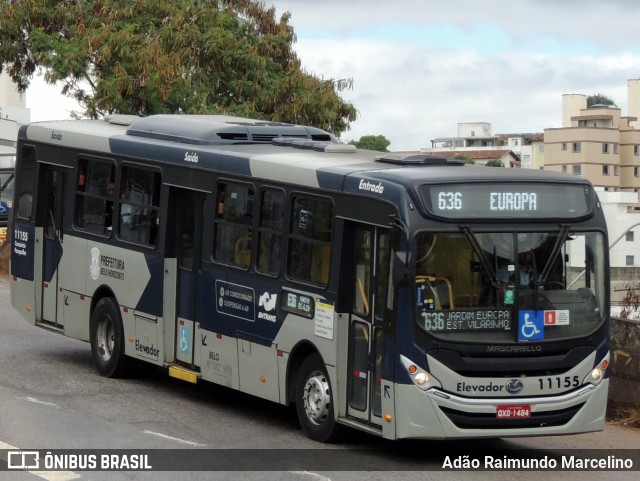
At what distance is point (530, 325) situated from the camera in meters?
11.6

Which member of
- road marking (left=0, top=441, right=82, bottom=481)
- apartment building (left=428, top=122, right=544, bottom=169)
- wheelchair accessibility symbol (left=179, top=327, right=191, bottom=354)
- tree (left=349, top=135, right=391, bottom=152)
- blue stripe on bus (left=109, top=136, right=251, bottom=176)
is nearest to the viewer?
road marking (left=0, top=441, right=82, bottom=481)

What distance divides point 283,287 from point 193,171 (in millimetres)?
2272

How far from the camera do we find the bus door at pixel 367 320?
11.9 m

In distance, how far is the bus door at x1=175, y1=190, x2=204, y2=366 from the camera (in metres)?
14.7

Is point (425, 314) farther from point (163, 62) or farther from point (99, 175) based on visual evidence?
point (163, 62)

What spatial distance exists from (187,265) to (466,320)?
4409 mm

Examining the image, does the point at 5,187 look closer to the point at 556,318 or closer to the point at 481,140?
the point at 556,318

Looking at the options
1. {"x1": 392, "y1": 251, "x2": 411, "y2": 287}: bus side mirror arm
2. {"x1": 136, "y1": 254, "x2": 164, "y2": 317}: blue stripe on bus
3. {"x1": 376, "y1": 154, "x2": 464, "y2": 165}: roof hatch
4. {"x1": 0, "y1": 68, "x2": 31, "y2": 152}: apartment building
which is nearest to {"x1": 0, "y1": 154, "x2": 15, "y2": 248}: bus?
{"x1": 0, "y1": 68, "x2": 31, "y2": 152}: apartment building

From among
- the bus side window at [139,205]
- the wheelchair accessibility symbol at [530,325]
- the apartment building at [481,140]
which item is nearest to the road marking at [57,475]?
the wheelchair accessibility symbol at [530,325]

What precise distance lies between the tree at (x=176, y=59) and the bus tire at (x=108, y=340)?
1430 centimetres

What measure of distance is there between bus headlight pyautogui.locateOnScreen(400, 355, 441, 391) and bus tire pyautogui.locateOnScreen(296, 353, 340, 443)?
4.07 feet

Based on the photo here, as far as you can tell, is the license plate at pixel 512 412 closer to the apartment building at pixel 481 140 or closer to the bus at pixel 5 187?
the bus at pixel 5 187

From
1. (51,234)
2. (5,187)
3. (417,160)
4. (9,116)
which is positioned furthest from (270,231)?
(9,116)

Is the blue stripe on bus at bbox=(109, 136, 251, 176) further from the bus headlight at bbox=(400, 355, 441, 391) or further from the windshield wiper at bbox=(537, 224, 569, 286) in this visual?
the windshield wiper at bbox=(537, 224, 569, 286)
